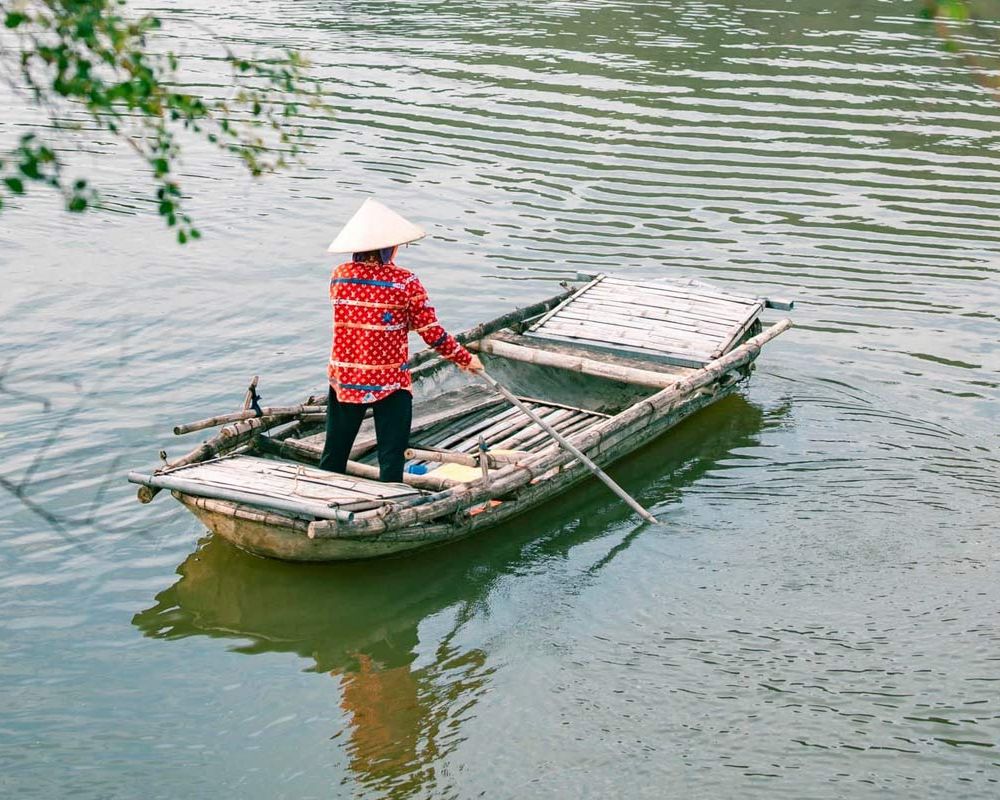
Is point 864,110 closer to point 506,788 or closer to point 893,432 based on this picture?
point 893,432

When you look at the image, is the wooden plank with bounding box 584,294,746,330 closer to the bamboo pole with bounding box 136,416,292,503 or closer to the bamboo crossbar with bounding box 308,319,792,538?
the bamboo crossbar with bounding box 308,319,792,538

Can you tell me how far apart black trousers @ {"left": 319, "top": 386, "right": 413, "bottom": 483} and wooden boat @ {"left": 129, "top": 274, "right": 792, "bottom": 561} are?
0.48ft

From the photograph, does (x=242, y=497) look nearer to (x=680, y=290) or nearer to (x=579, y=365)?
(x=579, y=365)

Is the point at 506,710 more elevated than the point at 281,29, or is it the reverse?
the point at 281,29

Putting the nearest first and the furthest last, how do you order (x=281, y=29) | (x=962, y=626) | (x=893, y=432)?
(x=962, y=626)
(x=893, y=432)
(x=281, y=29)

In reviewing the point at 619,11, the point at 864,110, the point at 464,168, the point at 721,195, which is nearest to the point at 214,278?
the point at 464,168

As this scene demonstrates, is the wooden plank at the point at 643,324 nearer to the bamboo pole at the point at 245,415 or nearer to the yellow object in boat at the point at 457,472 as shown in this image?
the yellow object in boat at the point at 457,472

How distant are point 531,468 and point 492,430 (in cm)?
104

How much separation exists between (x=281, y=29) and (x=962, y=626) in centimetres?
1594

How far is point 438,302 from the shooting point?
10.7m

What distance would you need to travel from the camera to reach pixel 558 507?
7617mm

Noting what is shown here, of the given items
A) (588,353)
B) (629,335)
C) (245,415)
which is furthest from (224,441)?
(629,335)

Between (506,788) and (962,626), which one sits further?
(962,626)

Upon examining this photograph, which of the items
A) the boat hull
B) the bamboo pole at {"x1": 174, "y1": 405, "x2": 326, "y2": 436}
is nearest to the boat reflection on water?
the boat hull
